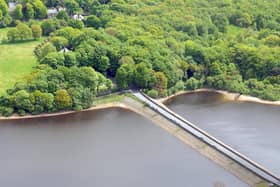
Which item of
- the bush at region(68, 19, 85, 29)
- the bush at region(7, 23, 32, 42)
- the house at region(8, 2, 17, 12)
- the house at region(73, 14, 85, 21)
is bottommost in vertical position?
the bush at region(7, 23, 32, 42)

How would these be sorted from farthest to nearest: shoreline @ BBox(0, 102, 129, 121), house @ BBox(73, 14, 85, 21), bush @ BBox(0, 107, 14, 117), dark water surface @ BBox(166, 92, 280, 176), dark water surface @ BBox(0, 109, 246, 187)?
house @ BBox(73, 14, 85, 21)
shoreline @ BBox(0, 102, 129, 121)
bush @ BBox(0, 107, 14, 117)
dark water surface @ BBox(166, 92, 280, 176)
dark water surface @ BBox(0, 109, 246, 187)

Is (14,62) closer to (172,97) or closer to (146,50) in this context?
(146,50)

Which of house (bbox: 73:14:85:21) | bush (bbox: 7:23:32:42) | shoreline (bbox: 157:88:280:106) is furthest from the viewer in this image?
house (bbox: 73:14:85:21)

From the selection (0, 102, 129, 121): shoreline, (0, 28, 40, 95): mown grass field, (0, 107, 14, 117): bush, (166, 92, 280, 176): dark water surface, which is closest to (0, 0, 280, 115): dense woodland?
(0, 107, 14, 117): bush

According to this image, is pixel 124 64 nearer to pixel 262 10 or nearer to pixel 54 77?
pixel 54 77

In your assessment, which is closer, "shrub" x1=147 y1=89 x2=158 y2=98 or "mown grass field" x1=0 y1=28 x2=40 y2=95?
"shrub" x1=147 y1=89 x2=158 y2=98

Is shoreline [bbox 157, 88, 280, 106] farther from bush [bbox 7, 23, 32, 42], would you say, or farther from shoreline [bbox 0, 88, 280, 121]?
bush [bbox 7, 23, 32, 42]
